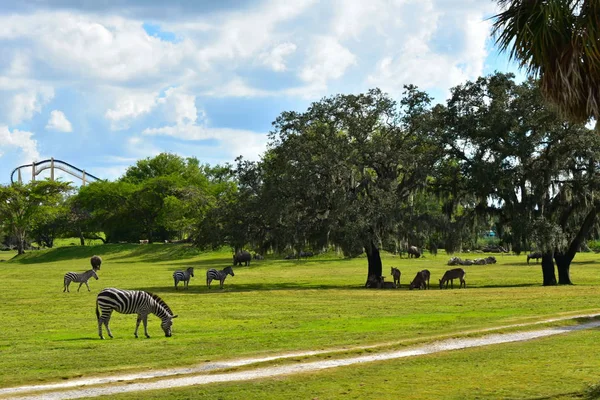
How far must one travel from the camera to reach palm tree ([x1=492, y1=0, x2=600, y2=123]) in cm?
1078

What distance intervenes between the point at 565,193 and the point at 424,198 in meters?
8.13

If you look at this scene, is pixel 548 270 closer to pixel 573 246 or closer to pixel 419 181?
pixel 573 246

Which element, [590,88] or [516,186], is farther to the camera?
[516,186]

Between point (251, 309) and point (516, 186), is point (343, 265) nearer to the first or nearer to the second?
point (516, 186)

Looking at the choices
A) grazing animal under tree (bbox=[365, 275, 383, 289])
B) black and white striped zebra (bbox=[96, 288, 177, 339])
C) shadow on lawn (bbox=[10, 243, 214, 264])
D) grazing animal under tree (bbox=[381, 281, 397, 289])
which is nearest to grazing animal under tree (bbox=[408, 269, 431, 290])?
grazing animal under tree (bbox=[381, 281, 397, 289])

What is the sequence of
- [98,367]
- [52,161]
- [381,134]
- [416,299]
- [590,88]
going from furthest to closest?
Answer: 1. [52,161]
2. [381,134]
3. [416,299]
4. [98,367]
5. [590,88]

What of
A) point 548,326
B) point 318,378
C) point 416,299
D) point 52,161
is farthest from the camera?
point 52,161

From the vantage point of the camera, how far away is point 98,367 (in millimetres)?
16188

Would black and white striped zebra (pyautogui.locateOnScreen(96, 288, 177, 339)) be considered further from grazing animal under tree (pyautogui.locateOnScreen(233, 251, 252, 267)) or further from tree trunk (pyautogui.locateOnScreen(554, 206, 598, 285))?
grazing animal under tree (pyautogui.locateOnScreen(233, 251, 252, 267))

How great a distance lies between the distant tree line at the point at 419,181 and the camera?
39.7 m

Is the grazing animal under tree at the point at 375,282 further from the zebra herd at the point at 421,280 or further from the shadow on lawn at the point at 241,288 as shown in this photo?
the shadow on lawn at the point at 241,288

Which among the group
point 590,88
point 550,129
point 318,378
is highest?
point 550,129

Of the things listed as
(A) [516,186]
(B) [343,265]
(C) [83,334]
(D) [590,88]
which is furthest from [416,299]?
(B) [343,265]

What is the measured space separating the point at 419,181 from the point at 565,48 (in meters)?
31.7
